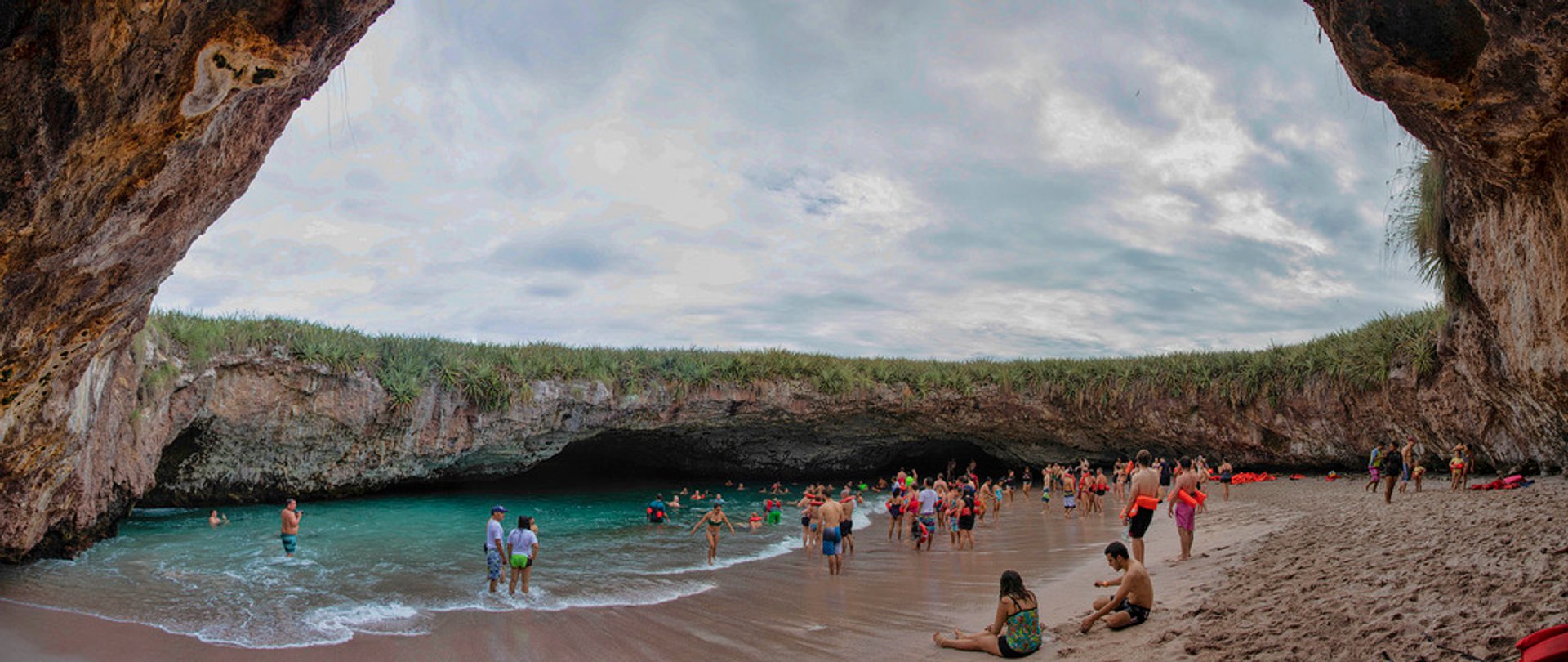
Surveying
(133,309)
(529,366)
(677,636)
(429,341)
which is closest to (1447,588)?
(677,636)

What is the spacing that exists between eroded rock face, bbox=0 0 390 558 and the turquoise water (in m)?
3.29

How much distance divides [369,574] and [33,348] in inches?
297

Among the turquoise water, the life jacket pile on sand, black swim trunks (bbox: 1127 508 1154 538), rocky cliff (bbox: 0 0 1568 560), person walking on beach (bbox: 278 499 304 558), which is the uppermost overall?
rocky cliff (bbox: 0 0 1568 560)

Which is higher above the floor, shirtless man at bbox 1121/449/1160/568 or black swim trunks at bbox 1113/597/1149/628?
shirtless man at bbox 1121/449/1160/568

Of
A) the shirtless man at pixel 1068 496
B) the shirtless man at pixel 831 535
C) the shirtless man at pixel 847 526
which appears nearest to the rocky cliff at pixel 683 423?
the shirtless man at pixel 1068 496

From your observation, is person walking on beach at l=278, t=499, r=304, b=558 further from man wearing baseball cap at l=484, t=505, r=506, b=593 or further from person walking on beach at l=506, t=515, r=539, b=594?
person walking on beach at l=506, t=515, r=539, b=594

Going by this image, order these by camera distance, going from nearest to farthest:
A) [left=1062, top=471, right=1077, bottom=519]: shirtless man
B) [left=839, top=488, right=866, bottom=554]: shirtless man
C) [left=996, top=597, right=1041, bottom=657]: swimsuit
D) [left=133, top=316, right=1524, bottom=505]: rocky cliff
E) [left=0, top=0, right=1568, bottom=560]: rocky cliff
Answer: [left=0, top=0, right=1568, bottom=560]: rocky cliff
[left=996, top=597, right=1041, bottom=657]: swimsuit
[left=839, top=488, right=866, bottom=554]: shirtless man
[left=133, top=316, right=1524, bottom=505]: rocky cliff
[left=1062, top=471, right=1077, bottom=519]: shirtless man

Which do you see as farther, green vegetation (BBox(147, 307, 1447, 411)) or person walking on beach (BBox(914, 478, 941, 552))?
green vegetation (BBox(147, 307, 1447, 411))

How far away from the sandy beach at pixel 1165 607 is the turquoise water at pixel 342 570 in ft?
1.90

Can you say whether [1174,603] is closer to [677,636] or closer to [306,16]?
[677,636]

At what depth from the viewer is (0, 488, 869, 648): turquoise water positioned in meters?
8.95

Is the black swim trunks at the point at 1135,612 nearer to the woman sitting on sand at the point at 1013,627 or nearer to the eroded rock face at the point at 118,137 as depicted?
the woman sitting on sand at the point at 1013,627

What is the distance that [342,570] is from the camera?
479 inches

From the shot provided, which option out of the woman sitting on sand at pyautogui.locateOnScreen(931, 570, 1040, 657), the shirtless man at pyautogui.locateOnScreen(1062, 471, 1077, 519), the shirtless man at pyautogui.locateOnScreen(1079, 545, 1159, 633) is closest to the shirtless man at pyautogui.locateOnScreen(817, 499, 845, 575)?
the woman sitting on sand at pyautogui.locateOnScreen(931, 570, 1040, 657)
